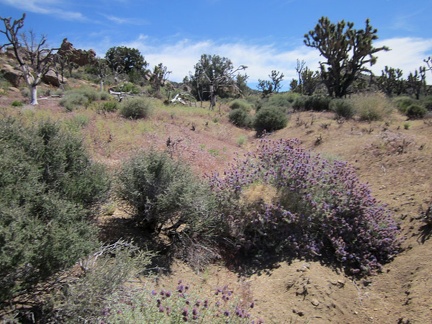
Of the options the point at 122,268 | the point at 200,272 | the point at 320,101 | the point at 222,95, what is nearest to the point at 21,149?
the point at 122,268

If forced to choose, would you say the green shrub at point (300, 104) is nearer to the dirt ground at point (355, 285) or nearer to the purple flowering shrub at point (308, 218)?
the dirt ground at point (355, 285)

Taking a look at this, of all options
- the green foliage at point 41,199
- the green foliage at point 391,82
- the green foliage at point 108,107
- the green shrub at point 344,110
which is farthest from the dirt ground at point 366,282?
the green foliage at point 391,82

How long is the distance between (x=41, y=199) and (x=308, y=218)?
3.58 m

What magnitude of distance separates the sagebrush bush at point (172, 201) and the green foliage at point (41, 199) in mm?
507

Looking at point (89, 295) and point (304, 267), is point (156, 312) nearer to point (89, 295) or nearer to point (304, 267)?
point (89, 295)

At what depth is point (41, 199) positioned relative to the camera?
3.10 meters

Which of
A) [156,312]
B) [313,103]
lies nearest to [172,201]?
[156,312]

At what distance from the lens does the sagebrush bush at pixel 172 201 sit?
4.54 metres

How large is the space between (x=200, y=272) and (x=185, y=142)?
25.0ft

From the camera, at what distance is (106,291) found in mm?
2824

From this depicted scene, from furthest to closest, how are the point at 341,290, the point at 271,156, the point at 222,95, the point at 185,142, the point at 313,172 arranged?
the point at 222,95 → the point at 185,142 → the point at 271,156 → the point at 313,172 → the point at 341,290

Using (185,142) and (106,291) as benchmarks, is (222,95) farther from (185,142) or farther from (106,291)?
(106,291)

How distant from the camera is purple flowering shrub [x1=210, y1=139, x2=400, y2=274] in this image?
4.74m

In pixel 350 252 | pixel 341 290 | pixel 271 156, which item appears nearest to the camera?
pixel 341 290
